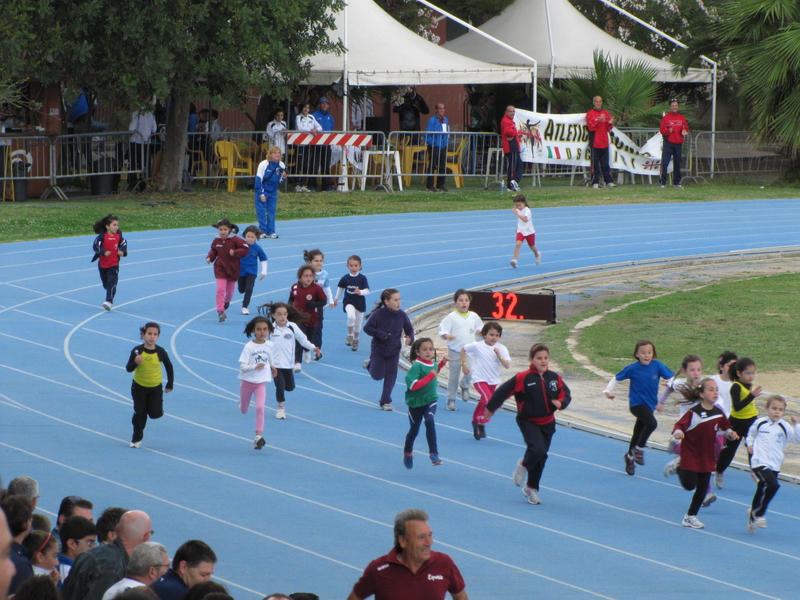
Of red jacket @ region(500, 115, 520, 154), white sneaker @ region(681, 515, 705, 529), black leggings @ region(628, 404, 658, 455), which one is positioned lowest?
white sneaker @ region(681, 515, 705, 529)

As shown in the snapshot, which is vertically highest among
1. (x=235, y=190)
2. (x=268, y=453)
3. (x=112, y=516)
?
(x=235, y=190)

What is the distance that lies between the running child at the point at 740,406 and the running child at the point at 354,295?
608 centimetres

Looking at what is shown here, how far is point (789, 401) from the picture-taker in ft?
41.6

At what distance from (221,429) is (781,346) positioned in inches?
326

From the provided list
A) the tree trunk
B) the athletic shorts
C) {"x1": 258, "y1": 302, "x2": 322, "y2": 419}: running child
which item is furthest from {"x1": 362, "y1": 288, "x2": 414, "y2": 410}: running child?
the tree trunk

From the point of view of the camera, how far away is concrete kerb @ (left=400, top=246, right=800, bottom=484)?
12181mm

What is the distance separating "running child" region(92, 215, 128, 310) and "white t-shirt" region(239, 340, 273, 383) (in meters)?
6.20

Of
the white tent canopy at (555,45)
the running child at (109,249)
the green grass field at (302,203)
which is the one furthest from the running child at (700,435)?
the white tent canopy at (555,45)

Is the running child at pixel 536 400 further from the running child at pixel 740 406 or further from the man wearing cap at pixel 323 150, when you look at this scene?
the man wearing cap at pixel 323 150

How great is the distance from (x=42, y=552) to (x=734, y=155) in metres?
33.0

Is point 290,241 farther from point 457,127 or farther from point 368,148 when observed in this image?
point 457,127

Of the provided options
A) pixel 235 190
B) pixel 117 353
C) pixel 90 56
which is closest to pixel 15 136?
pixel 90 56

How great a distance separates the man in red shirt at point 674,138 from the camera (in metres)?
Answer: 31.5

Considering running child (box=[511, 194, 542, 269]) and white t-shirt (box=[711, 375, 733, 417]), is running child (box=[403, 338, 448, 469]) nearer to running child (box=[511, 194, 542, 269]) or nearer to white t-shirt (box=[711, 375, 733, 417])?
white t-shirt (box=[711, 375, 733, 417])
